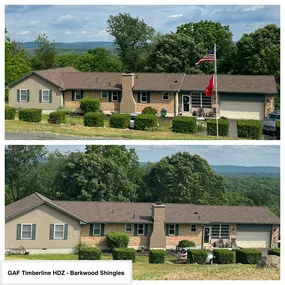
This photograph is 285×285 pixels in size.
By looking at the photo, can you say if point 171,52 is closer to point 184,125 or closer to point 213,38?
point 213,38

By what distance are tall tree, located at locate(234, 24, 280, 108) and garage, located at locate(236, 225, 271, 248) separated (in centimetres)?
1057

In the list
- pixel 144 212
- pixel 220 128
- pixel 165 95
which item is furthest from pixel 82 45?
pixel 144 212

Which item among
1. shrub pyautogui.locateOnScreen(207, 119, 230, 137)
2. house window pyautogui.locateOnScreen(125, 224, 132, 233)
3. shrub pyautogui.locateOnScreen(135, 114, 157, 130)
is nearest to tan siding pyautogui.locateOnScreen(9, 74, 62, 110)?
shrub pyautogui.locateOnScreen(135, 114, 157, 130)

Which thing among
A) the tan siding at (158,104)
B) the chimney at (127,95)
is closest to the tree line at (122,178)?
the chimney at (127,95)

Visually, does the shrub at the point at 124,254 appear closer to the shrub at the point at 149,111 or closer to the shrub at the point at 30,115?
the shrub at the point at 30,115

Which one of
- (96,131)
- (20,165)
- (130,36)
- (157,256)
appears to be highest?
(130,36)

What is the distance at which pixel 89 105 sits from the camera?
37.5m

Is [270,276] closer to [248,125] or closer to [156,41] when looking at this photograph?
[248,125]

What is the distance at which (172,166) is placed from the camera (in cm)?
3231

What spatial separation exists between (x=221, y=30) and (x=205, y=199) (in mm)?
12240

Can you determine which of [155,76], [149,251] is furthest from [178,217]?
[155,76]

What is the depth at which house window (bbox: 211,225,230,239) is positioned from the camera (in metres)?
31.3

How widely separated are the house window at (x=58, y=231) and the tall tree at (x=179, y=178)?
3.78 meters

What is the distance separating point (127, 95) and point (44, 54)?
564cm
